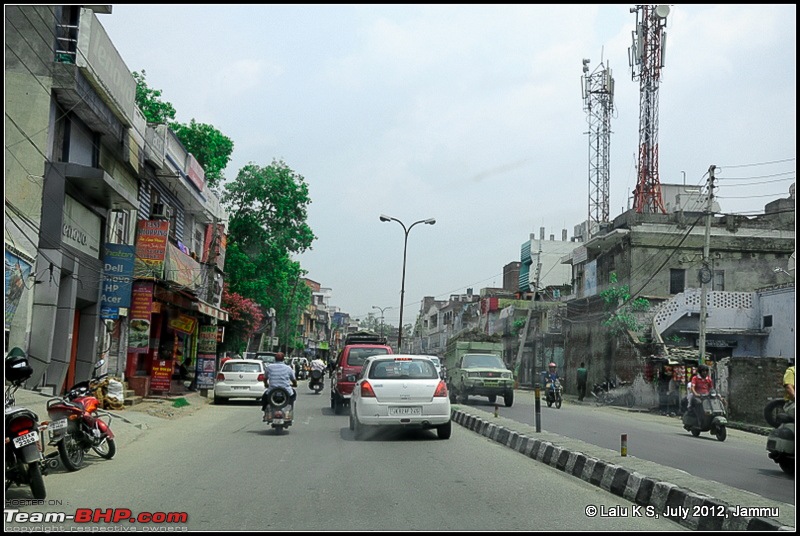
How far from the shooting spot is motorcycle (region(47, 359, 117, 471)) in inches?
374

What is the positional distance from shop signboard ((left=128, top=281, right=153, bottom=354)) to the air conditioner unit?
427cm

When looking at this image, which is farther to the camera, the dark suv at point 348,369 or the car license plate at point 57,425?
the dark suv at point 348,369

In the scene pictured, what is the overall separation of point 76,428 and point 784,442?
9.91 m

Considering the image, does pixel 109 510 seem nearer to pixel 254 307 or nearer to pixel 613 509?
pixel 613 509

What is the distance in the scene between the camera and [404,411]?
13.6 m

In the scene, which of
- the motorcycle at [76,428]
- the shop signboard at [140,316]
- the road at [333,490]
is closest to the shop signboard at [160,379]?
the shop signboard at [140,316]

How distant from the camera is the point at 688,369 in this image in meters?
29.4

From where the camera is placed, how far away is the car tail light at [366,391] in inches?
538

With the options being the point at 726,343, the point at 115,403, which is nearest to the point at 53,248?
the point at 115,403

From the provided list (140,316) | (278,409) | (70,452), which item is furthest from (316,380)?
(70,452)

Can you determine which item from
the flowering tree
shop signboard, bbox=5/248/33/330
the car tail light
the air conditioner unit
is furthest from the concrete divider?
the flowering tree

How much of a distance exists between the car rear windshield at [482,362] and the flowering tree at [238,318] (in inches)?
554

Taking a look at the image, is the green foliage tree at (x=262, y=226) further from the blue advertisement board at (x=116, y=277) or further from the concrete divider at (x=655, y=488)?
the concrete divider at (x=655, y=488)

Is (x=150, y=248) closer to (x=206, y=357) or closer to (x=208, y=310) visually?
(x=206, y=357)
